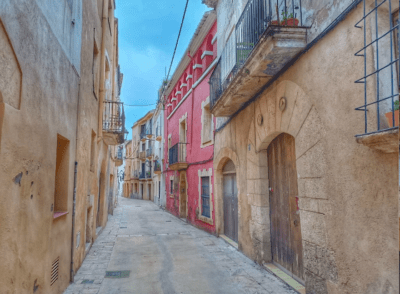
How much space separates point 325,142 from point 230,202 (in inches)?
198

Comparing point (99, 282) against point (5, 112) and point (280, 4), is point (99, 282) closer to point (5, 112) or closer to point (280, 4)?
point (5, 112)

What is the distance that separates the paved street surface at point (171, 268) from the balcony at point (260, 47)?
3578mm

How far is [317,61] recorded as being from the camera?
3.92 meters

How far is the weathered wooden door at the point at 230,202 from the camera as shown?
26.2ft

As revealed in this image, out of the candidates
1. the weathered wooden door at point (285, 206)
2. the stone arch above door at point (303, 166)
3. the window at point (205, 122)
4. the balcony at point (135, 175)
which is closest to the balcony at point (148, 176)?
the balcony at point (135, 175)

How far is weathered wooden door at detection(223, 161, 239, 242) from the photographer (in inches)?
314

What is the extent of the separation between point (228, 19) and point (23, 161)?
6979mm

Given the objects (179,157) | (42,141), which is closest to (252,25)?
(42,141)

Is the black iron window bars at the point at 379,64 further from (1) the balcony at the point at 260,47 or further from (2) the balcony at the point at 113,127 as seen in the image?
(2) the balcony at the point at 113,127

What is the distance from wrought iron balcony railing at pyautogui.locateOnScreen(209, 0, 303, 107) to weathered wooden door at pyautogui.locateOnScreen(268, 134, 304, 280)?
173 centimetres

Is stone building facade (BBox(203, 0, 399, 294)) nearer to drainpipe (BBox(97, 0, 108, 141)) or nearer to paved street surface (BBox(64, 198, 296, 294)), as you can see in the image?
paved street surface (BBox(64, 198, 296, 294))

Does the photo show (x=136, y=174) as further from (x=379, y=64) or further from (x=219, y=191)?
(x=379, y=64)

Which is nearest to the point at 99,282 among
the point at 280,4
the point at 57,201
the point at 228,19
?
the point at 57,201

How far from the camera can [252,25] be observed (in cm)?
533
